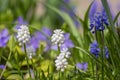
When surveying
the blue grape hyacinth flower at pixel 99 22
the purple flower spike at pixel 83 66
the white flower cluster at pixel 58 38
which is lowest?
the purple flower spike at pixel 83 66

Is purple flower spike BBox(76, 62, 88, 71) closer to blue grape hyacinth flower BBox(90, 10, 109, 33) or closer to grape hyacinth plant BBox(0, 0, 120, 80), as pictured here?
grape hyacinth plant BBox(0, 0, 120, 80)

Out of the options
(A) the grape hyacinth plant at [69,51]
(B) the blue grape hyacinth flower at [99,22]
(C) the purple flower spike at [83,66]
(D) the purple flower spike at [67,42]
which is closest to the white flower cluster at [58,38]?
(A) the grape hyacinth plant at [69,51]

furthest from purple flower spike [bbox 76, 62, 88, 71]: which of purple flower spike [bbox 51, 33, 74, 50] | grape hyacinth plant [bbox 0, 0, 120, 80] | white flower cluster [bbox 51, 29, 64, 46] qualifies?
white flower cluster [bbox 51, 29, 64, 46]

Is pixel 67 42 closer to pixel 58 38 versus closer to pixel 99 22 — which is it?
pixel 99 22

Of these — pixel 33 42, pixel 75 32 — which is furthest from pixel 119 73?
pixel 75 32

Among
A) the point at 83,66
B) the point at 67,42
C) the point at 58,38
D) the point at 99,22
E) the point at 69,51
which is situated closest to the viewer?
the point at 58,38

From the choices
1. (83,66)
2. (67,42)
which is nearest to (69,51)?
(67,42)

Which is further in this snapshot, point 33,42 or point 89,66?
point 33,42

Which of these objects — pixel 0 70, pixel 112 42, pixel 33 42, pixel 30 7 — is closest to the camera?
pixel 112 42

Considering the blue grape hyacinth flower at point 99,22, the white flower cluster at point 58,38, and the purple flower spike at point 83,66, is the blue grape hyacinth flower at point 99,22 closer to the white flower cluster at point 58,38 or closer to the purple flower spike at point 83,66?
the white flower cluster at point 58,38

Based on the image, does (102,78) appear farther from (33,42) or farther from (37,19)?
(37,19)

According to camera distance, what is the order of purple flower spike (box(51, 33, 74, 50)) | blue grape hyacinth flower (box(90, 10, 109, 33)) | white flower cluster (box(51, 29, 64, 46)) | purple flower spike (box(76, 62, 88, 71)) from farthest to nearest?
purple flower spike (box(51, 33, 74, 50)) → purple flower spike (box(76, 62, 88, 71)) → blue grape hyacinth flower (box(90, 10, 109, 33)) → white flower cluster (box(51, 29, 64, 46))
